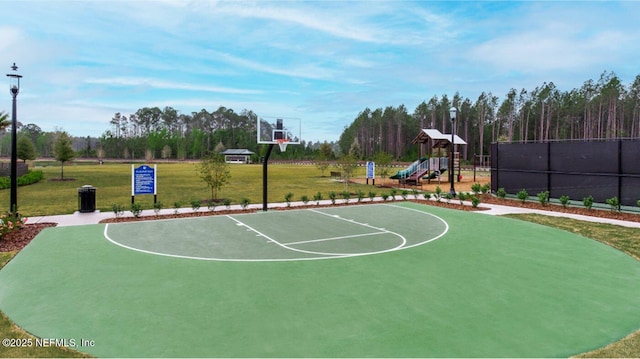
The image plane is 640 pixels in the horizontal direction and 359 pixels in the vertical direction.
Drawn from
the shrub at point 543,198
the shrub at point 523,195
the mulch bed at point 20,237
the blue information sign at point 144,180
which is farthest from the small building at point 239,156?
the mulch bed at point 20,237

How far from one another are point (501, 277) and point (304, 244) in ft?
17.1

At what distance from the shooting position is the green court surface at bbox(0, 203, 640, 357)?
5.50 meters

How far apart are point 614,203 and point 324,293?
589 inches

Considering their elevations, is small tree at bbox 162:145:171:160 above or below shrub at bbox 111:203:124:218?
above

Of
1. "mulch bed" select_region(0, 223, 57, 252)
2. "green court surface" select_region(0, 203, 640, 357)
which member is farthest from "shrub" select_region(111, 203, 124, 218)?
"green court surface" select_region(0, 203, 640, 357)

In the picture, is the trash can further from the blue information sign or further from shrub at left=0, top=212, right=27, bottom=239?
shrub at left=0, top=212, right=27, bottom=239

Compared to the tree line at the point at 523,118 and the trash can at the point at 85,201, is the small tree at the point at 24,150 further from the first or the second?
the tree line at the point at 523,118

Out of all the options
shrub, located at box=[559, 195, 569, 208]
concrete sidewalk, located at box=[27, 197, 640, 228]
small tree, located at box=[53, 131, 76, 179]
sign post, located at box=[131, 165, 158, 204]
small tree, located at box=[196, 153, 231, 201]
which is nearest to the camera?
concrete sidewalk, located at box=[27, 197, 640, 228]

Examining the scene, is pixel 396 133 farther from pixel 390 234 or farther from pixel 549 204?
pixel 390 234

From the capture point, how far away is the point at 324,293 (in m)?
7.43

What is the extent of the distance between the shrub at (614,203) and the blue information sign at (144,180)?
1939 cm

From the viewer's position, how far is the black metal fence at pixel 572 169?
16.9m

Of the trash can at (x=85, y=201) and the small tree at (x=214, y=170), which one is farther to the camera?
the small tree at (x=214, y=170)

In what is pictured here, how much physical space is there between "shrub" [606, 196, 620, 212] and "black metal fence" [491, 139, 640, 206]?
0.41 m
